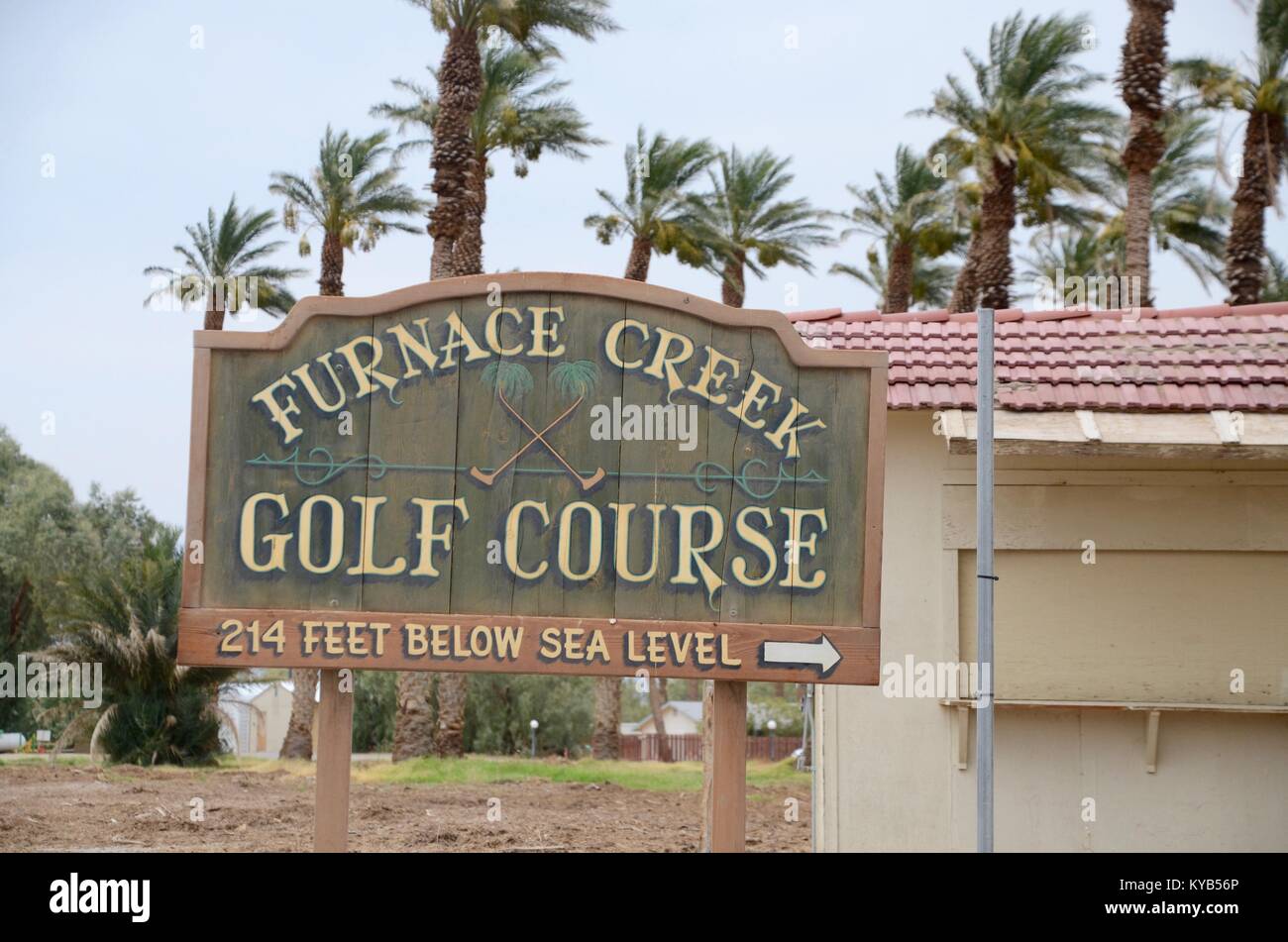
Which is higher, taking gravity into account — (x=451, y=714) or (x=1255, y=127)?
(x=1255, y=127)

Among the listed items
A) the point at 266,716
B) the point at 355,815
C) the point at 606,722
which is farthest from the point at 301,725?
the point at 266,716

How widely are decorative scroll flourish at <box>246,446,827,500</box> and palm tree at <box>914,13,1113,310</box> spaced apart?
24.1 m

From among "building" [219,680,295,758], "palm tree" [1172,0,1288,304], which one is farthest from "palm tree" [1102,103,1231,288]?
"building" [219,680,295,758]

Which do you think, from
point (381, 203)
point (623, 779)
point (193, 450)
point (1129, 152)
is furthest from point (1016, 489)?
point (381, 203)

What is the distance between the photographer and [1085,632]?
34.3 feet

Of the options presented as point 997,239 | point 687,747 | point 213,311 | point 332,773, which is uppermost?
point 997,239

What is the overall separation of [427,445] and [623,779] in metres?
15.4

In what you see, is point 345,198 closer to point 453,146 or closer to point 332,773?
point 453,146

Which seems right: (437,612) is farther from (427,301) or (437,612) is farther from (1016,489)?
(1016,489)

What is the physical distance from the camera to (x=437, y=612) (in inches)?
270

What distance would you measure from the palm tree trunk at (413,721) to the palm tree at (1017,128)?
15.4 meters

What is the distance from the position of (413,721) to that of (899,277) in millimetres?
18891

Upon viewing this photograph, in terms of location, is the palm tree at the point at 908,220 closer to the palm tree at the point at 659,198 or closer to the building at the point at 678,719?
the palm tree at the point at 659,198

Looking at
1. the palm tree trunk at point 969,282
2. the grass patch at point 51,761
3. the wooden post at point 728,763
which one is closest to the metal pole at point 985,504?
the wooden post at point 728,763
